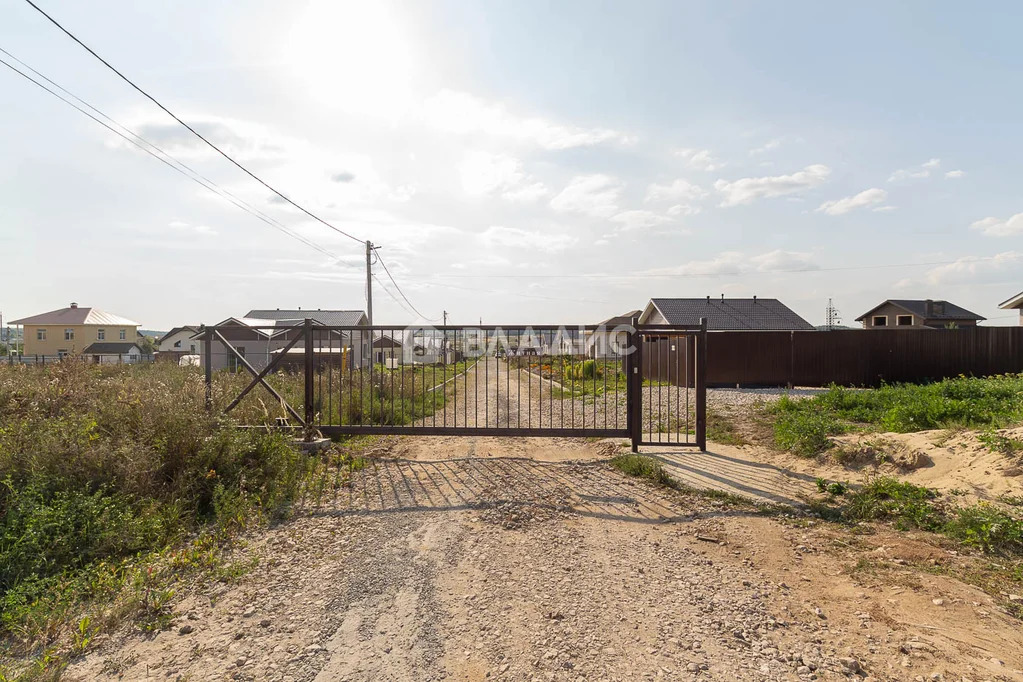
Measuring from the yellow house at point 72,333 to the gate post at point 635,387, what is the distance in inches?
2545

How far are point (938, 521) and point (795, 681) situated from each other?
11.7ft

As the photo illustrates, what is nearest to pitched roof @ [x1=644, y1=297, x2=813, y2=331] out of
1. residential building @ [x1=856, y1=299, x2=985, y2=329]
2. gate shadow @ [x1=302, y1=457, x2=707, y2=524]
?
residential building @ [x1=856, y1=299, x2=985, y2=329]

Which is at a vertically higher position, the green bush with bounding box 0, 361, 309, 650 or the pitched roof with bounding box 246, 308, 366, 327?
the pitched roof with bounding box 246, 308, 366, 327

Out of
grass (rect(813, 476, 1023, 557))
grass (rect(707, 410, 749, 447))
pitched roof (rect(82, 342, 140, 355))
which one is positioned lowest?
grass (rect(813, 476, 1023, 557))

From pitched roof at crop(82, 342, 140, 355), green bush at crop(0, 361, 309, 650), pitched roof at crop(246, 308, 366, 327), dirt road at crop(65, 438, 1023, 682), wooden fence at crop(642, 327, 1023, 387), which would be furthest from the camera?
pitched roof at crop(82, 342, 140, 355)

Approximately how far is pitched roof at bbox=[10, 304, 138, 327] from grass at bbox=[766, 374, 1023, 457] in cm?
7396

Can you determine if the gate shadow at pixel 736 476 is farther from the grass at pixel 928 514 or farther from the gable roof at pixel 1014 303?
the gable roof at pixel 1014 303

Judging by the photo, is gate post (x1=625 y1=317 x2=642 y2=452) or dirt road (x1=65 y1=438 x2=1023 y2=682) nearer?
dirt road (x1=65 y1=438 x2=1023 y2=682)

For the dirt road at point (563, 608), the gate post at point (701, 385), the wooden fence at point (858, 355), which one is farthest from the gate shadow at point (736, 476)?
the wooden fence at point (858, 355)

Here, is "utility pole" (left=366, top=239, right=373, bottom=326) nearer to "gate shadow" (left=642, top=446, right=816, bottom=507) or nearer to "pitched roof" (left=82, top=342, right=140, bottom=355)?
"gate shadow" (left=642, top=446, right=816, bottom=507)

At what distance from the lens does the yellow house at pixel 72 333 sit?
58.2 metres

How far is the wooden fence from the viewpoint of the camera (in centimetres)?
1673

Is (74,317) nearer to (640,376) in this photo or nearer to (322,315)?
(322,315)

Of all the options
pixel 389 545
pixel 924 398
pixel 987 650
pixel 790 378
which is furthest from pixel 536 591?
pixel 790 378
